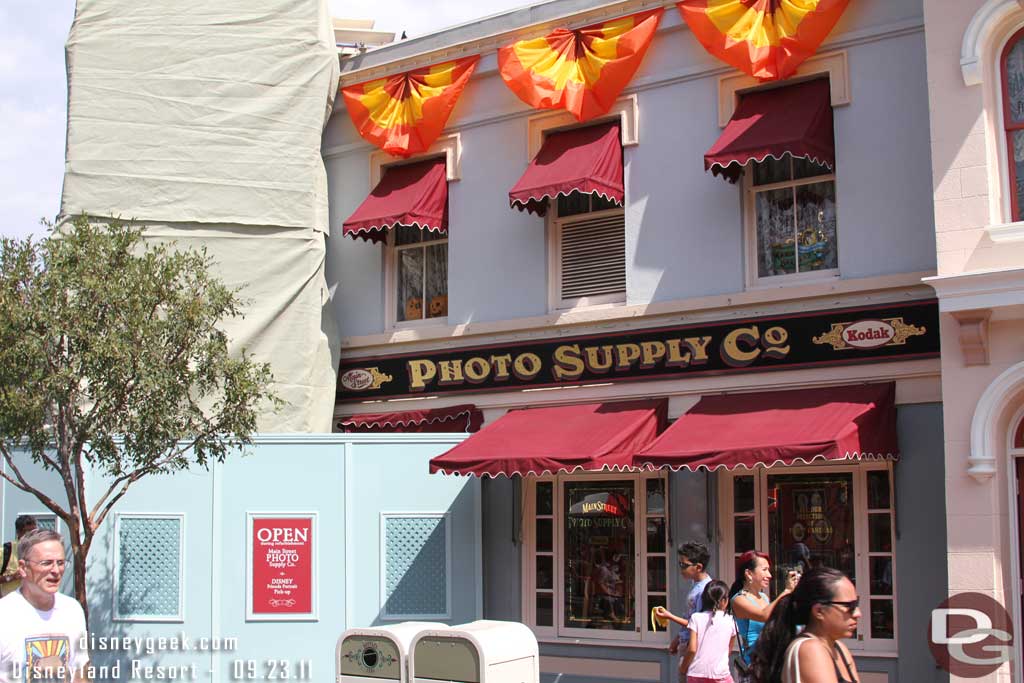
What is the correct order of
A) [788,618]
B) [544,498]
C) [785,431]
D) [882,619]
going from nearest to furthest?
1. [788,618]
2. [785,431]
3. [882,619]
4. [544,498]

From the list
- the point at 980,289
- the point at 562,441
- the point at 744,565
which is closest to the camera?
the point at 744,565

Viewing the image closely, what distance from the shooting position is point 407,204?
14953 mm

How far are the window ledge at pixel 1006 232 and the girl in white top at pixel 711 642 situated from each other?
422cm

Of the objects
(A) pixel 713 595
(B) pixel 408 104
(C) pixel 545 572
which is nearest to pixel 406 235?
(B) pixel 408 104

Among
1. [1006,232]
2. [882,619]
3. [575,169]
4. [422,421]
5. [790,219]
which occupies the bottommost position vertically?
[882,619]

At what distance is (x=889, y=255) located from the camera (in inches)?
478

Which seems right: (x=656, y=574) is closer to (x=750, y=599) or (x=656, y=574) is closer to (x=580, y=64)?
(x=750, y=599)

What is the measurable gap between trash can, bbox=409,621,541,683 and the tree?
4.09 meters

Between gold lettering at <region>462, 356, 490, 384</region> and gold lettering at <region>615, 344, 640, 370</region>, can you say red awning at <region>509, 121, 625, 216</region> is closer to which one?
gold lettering at <region>615, 344, 640, 370</region>

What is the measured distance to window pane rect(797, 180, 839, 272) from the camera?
12.7 metres

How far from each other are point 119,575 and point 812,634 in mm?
10379

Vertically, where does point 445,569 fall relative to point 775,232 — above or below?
below

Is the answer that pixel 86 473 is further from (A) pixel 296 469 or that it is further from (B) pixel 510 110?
(B) pixel 510 110

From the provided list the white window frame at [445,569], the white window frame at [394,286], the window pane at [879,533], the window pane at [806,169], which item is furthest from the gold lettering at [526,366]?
the window pane at [879,533]
